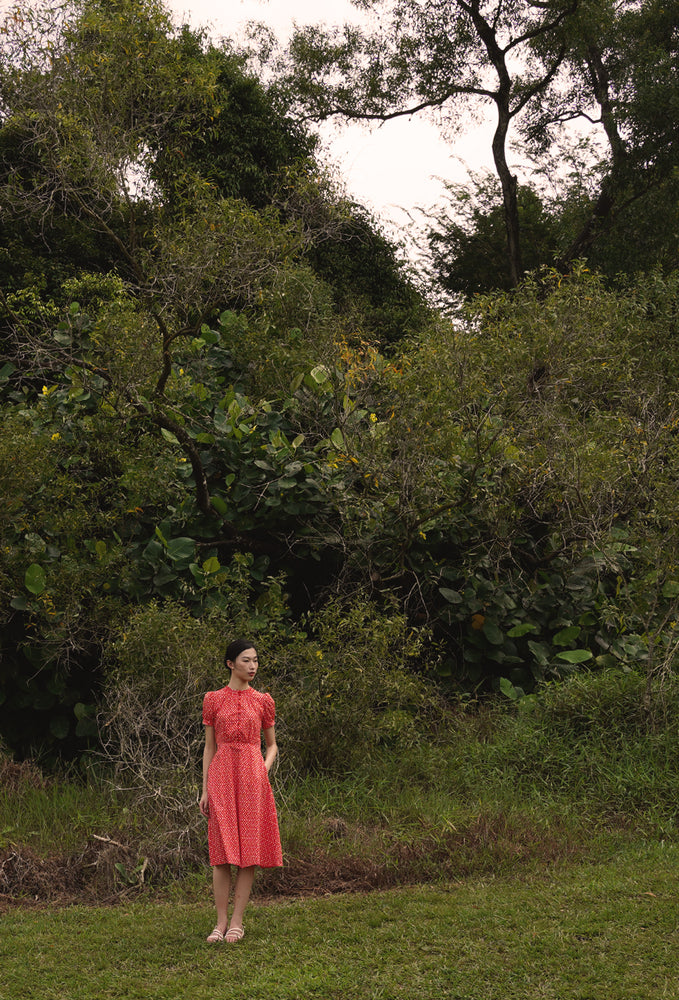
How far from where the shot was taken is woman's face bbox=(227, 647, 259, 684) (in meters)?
4.16

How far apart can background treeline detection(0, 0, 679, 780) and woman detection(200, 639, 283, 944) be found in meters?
1.67

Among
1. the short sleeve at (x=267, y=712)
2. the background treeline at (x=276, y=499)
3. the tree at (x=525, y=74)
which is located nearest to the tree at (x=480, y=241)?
the tree at (x=525, y=74)

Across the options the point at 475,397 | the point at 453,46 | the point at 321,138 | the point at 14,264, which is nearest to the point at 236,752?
the point at 475,397

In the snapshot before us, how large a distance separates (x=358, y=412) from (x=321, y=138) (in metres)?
10.3

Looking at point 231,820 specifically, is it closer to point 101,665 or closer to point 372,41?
point 101,665

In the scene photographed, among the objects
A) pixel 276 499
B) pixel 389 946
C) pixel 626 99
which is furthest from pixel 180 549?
pixel 626 99

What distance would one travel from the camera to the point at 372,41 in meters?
18.1

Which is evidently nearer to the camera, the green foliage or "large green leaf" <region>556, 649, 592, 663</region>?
the green foliage

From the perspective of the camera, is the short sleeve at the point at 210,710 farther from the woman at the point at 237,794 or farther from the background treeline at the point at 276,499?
the background treeline at the point at 276,499

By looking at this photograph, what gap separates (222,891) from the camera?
410 cm

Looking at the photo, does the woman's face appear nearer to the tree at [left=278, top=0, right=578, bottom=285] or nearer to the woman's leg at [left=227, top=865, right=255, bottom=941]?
the woman's leg at [left=227, top=865, right=255, bottom=941]

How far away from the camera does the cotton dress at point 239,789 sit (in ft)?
13.3

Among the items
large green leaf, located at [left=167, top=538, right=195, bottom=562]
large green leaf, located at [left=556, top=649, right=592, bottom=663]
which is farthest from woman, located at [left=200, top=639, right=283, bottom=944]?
large green leaf, located at [left=556, top=649, right=592, bottom=663]

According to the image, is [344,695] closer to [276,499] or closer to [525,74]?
[276,499]
